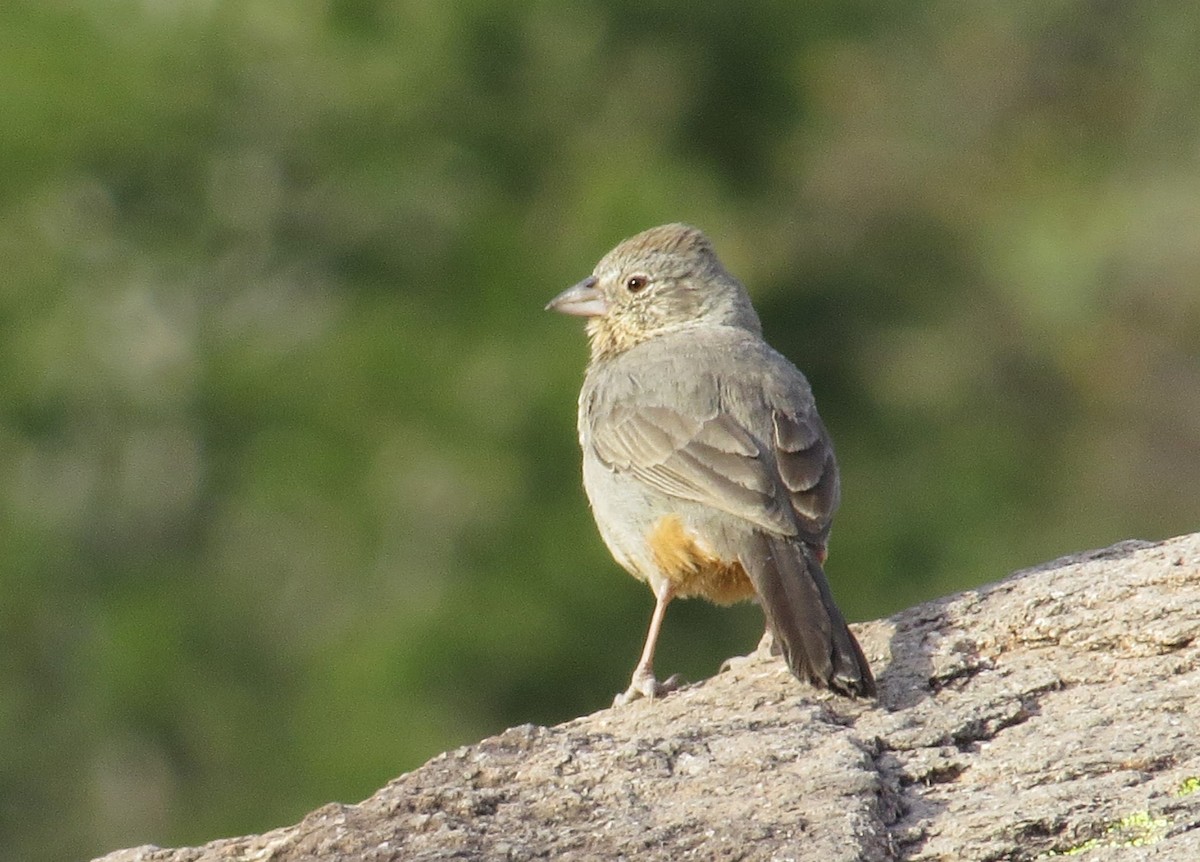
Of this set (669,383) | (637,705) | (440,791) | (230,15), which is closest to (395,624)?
(230,15)

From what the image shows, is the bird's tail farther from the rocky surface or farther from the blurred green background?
the blurred green background

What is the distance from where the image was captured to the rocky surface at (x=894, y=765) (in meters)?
4.39

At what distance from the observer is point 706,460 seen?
6.12 meters

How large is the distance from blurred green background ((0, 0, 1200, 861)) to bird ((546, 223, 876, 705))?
18.1 feet

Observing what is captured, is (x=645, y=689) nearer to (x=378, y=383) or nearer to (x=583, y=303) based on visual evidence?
(x=583, y=303)

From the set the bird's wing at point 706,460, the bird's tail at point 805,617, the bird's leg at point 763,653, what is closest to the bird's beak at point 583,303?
the bird's wing at point 706,460

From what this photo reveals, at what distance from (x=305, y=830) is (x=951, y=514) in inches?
437

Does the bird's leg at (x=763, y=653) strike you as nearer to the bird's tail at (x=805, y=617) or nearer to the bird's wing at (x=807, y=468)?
the bird's tail at (x=805, y=617)

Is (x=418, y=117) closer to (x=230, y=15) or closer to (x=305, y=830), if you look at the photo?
(x=230, y=15)

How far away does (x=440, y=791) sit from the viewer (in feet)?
15.3

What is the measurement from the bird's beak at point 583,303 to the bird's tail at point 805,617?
198 centimetres

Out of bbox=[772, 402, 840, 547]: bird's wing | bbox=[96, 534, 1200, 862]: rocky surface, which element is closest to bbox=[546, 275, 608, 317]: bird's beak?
bbox=[772, 402, 840, 547]: bird's wing

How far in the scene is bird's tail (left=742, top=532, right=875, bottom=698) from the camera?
5.15 m

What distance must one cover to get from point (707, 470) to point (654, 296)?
5.46 feet
